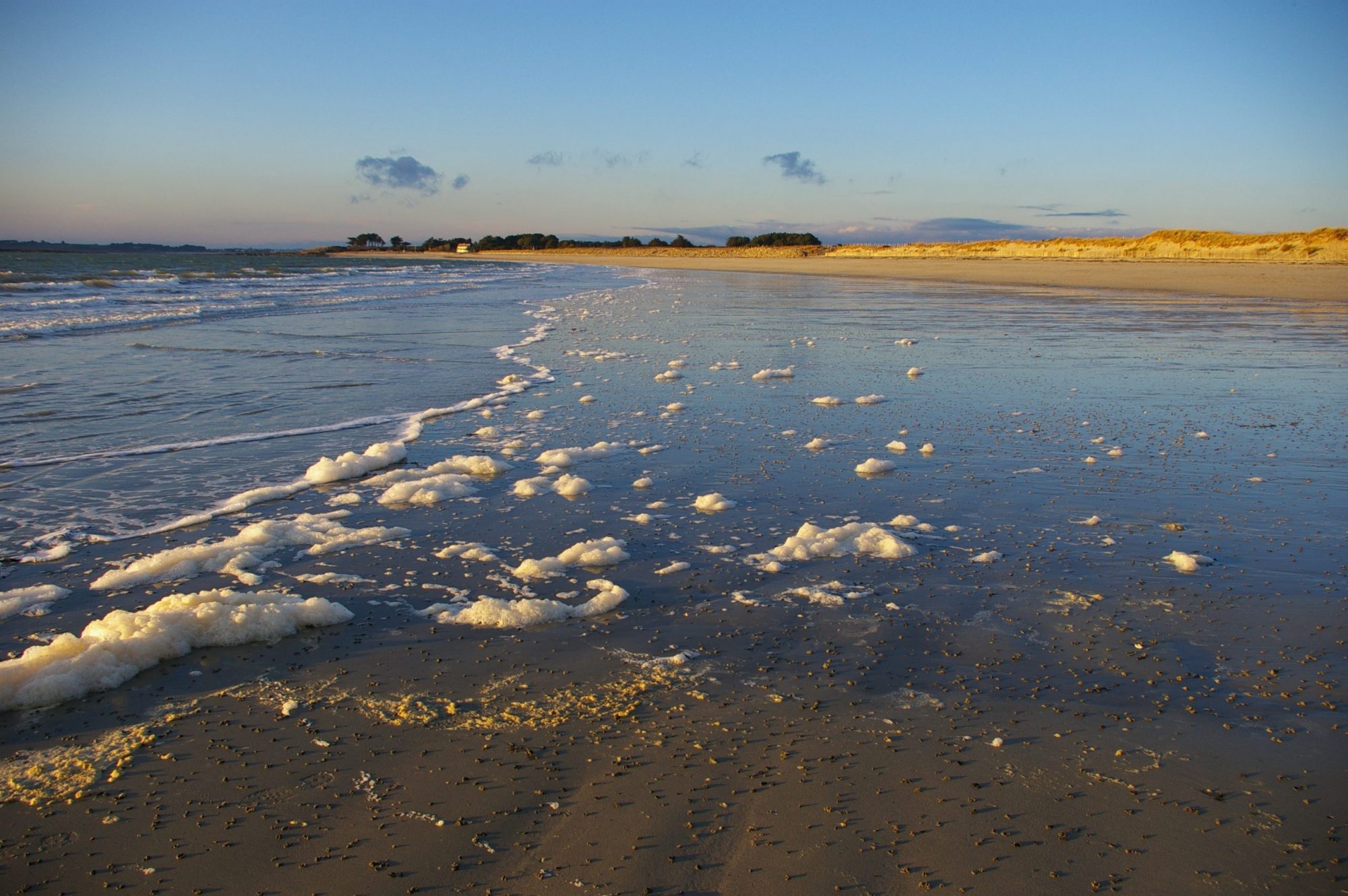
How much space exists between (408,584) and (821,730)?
2368 millimetres

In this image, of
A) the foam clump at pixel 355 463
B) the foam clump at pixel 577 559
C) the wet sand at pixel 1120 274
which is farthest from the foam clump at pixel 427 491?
the wet sand at pixel 1120 274

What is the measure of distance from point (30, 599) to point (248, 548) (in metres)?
1.02

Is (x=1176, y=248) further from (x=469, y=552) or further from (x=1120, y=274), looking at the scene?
(x=469, y=552)

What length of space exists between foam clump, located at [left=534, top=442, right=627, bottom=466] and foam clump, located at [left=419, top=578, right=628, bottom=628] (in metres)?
2.67

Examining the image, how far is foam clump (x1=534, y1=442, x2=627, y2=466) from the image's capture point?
6887mm

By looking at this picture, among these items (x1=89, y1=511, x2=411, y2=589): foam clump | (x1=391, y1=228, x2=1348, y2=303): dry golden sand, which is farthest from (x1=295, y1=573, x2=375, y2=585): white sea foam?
(x1=391, y1=228, x2=1348, y2=303): dry golden sand

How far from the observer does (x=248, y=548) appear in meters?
4.90

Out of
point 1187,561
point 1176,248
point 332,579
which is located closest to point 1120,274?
point 1176,248

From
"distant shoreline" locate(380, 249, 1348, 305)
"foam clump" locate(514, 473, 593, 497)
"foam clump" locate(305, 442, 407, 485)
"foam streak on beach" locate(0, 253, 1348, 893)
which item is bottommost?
"foam streak on beach" locate(0, 253, 1348, 893)

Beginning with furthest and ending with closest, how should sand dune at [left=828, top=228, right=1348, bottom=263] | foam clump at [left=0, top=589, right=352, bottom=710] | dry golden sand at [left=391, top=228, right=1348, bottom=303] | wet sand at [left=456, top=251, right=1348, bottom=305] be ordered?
sand dune at [left=828, top=228, right=1348, bottom=263] < dry golden sand at [left=391, top=228, right=1348, bottom=303] < wet sand at [left=456, top=251, right=1348, bottom=305] < foam clump at [left=0, top=589, right=352, bottom=710]

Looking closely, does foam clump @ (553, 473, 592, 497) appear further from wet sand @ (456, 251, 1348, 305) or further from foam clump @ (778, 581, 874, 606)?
wet sand @ (456, 251, 1348, 305)

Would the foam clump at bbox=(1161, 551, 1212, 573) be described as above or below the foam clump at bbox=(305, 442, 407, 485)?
below

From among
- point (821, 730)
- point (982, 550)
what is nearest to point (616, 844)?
point (821, 730)

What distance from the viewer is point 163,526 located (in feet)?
17.6
